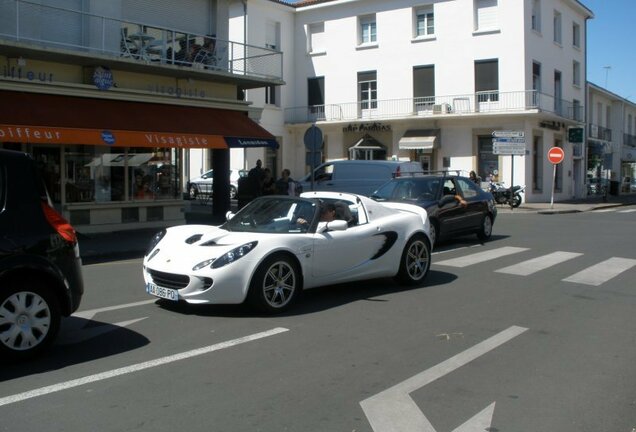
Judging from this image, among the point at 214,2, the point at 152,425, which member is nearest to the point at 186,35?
the point at 214,2

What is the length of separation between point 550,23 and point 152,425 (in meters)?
37.8

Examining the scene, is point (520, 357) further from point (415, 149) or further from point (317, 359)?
point (415, 149)

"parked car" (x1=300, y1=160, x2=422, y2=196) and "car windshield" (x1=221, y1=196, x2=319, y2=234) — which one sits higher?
"parked car" (x1=300, y1=160, x2=422, y2=196)

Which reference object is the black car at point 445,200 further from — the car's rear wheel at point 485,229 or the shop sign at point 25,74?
the shop sign at point 25,74

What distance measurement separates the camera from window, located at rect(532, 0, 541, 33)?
116 ft

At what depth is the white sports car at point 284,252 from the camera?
7.04m

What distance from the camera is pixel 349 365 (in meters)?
5.59

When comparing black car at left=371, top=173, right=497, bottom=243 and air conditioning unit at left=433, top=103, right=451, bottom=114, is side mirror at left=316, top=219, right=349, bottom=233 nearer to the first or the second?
black car at left=371, top=173, right=497, bottom=243

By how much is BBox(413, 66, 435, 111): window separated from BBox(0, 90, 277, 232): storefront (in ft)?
62.4

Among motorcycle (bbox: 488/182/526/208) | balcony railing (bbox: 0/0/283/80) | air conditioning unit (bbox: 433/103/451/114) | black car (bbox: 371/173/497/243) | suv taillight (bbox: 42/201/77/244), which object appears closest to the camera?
suv taillight (bbox: 42/201/77/244)

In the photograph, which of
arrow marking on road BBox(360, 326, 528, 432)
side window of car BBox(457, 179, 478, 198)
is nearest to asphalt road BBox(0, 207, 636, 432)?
arrow marking on road BBox(360, 326, 528, 432)

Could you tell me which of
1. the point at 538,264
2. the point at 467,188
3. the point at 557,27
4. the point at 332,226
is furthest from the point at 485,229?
the point at 557,27

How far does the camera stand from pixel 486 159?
116ft

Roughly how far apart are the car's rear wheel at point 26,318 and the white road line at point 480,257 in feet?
24.6
